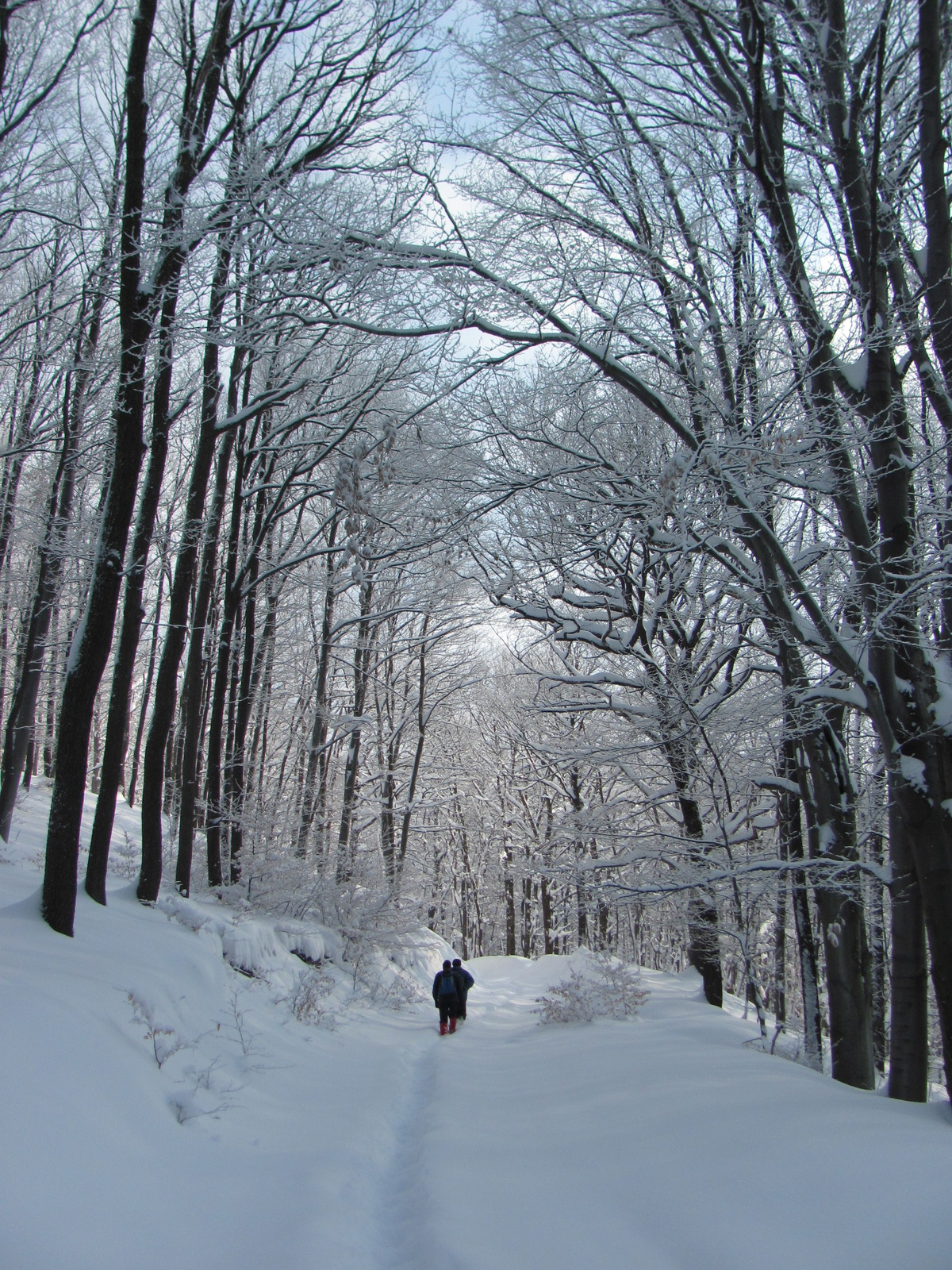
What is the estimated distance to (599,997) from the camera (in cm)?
1019

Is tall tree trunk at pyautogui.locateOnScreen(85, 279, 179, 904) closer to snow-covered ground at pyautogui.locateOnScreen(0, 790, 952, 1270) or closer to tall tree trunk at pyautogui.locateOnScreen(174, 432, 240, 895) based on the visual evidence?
snow-covered ground at pyautogui.locateOnScreen(0, 790, 952, 1270)

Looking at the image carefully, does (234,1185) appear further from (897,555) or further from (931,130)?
(931,130)

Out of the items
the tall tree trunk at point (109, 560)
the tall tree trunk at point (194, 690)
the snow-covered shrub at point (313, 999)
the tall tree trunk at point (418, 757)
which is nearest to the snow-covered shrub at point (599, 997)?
the snow-covered shrub at point (313, 999)

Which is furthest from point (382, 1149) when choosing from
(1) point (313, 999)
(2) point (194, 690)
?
(2) point (194, 690)

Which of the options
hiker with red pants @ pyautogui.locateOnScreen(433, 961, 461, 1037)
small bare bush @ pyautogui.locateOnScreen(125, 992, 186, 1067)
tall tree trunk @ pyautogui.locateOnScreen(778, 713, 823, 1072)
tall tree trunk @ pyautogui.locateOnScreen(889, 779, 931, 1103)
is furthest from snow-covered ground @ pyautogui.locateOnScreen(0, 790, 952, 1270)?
hiker with red pants @ pyautogui.locateOnScreen(433, 961, 461, 1037)

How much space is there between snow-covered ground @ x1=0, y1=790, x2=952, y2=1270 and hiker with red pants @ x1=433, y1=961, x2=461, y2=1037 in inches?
155

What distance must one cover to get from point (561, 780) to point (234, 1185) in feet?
62.3

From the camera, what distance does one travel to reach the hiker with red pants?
11359mm

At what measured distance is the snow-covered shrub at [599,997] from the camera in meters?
9.88

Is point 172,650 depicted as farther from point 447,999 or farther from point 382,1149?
point 382,1149

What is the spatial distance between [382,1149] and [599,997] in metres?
5.87

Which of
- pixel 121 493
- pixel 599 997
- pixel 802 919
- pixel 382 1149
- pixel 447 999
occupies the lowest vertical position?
pixel 447 999

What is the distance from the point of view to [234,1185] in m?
4.03

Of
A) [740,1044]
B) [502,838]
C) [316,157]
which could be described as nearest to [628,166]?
[316,157]
